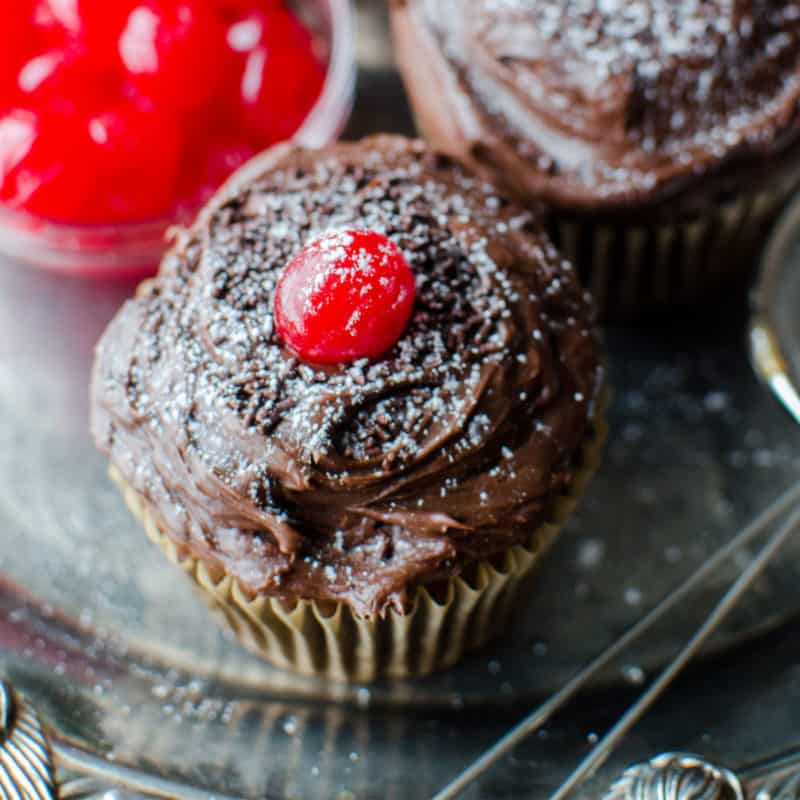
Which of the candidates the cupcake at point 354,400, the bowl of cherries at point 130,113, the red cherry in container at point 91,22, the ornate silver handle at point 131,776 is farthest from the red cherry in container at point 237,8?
the ornate silver handle at point 131,776

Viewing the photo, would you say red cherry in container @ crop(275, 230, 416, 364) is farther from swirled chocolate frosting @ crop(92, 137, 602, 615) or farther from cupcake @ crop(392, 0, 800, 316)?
cupcake @ crop(392, 0, 800, 316)

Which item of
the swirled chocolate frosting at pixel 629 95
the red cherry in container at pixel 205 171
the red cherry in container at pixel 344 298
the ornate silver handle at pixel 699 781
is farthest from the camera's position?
the red cherry in container at pixel 205 171

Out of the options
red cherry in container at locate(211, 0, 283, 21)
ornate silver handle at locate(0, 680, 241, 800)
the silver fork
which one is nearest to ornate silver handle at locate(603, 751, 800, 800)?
the silver fork

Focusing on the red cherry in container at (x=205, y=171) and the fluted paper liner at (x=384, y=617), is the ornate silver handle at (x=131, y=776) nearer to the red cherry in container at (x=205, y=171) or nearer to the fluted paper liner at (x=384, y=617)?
the fluted paper liner at (x=384, y=617)

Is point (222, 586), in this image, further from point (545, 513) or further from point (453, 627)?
point (545, 513)

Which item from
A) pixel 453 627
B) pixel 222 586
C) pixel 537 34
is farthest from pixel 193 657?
pixel 537 34

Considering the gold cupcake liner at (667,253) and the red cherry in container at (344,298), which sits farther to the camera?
the gold cupcake liner at (667,253)
